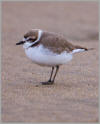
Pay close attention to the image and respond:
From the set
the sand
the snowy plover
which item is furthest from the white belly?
the sand

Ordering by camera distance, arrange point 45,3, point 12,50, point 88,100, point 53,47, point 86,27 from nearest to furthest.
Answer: point 88,100 < point 53,47 < point 12,50 < point 86,27 < point 45,3

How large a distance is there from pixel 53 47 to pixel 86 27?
820 centimetres

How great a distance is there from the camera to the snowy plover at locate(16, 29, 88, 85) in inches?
272

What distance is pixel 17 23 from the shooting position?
15.6 metres

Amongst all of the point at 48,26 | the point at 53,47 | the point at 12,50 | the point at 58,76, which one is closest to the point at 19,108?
the point at 53,47

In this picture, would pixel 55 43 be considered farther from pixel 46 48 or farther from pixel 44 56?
pixel 44 56

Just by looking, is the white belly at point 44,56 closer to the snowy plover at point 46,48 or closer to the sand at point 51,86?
the snowy plover at point 46,48

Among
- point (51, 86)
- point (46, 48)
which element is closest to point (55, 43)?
point (46, 48)

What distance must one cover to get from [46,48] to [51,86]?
77 centimetres

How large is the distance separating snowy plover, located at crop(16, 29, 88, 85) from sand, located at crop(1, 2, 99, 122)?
51 centimetres

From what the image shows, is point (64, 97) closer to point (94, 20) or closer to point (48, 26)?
point (48, 26)

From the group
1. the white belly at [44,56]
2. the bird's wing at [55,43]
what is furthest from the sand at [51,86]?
the bird's wing at [55,43]

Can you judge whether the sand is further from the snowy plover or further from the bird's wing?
the bird's wing

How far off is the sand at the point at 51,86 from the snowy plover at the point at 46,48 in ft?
1.66
